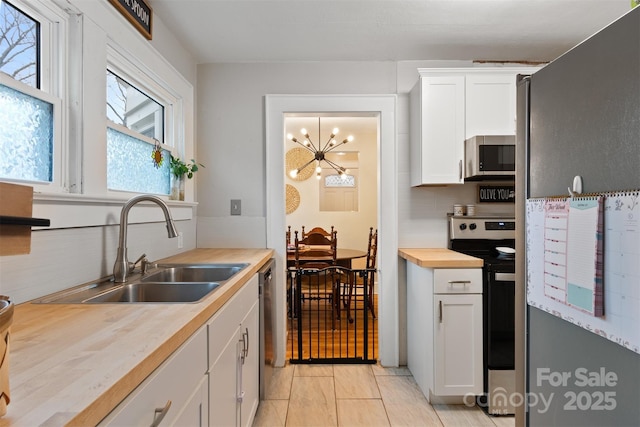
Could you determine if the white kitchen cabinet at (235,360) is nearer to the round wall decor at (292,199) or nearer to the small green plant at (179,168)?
the small green plant at (179,168)

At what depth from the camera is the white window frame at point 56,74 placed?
1.34m

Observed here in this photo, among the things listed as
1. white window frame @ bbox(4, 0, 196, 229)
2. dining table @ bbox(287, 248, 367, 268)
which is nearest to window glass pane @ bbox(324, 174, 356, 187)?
dining table @ bbox(287, 248, 367, 268)

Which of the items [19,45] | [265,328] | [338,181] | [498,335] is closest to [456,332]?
[498,335]

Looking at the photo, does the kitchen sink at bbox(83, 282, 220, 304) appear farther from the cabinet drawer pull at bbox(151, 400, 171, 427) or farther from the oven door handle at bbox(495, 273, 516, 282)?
the oven door handle at bbox(495, 273, 516, 282)

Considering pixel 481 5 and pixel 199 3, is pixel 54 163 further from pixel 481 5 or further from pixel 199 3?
pixel 481 5

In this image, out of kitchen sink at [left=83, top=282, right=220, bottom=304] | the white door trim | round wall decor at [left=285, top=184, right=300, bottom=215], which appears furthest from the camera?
round wall decor at [left=285, top=184, right=300, bottom=215]

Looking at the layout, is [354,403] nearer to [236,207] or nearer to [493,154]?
[236,207]

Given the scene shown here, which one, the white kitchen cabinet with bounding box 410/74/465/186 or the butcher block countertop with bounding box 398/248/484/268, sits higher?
the white kitchen cabinet with bounding box 410/74/465/186

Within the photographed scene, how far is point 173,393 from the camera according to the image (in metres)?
0.88

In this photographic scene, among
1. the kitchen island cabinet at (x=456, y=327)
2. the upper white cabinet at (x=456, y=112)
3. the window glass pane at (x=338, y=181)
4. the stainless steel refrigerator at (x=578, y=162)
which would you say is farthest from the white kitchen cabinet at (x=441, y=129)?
the window glass pane at (x=338, y=181)

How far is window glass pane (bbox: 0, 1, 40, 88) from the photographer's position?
3.98 feet

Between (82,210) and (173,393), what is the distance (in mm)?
921

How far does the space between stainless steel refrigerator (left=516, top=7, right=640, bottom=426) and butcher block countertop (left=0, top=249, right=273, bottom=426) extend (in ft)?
3.58

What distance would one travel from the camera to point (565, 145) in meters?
1.05
